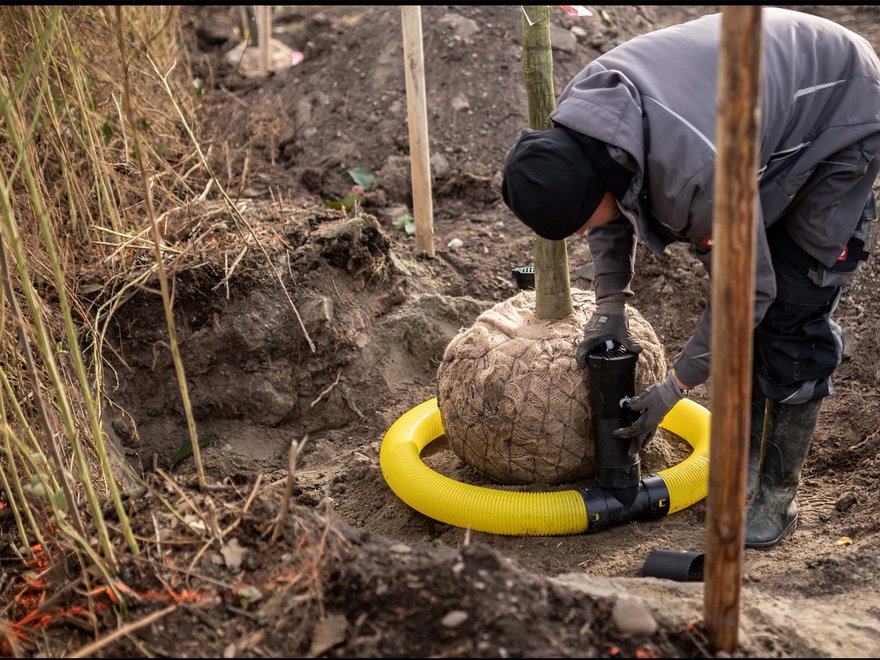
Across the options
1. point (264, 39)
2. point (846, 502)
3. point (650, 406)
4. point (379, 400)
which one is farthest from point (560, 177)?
point (264, 39)

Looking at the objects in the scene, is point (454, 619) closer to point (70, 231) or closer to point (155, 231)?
point (155, 231)

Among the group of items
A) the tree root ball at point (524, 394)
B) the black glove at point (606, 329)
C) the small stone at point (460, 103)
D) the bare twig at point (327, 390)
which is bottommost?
the bare twig at point (327, 390)

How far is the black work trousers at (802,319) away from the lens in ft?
8.30

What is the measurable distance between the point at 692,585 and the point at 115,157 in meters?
3.33

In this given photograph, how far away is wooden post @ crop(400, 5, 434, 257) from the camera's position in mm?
3916

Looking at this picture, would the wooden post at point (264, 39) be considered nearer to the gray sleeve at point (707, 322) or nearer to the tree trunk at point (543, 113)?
the tree trunk at point (543, 113)

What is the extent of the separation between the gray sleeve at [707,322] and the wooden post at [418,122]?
1913 mm

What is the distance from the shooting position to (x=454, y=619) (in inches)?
69.7

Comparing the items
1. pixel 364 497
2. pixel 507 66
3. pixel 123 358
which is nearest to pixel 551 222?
pixel 364 497

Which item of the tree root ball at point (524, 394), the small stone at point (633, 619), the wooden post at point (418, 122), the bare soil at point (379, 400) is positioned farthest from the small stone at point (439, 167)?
the small stone at point (633, 619)

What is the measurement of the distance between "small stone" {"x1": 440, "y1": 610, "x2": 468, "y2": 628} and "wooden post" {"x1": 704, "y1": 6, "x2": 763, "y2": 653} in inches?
19.6

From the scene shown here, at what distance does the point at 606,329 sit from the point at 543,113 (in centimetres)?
71

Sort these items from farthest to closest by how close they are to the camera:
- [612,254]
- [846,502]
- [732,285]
Result: 1. [846,502]
2. [612,254]
3. [732,285]

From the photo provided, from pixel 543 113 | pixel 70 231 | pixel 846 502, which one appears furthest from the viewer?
pixel 70 231
